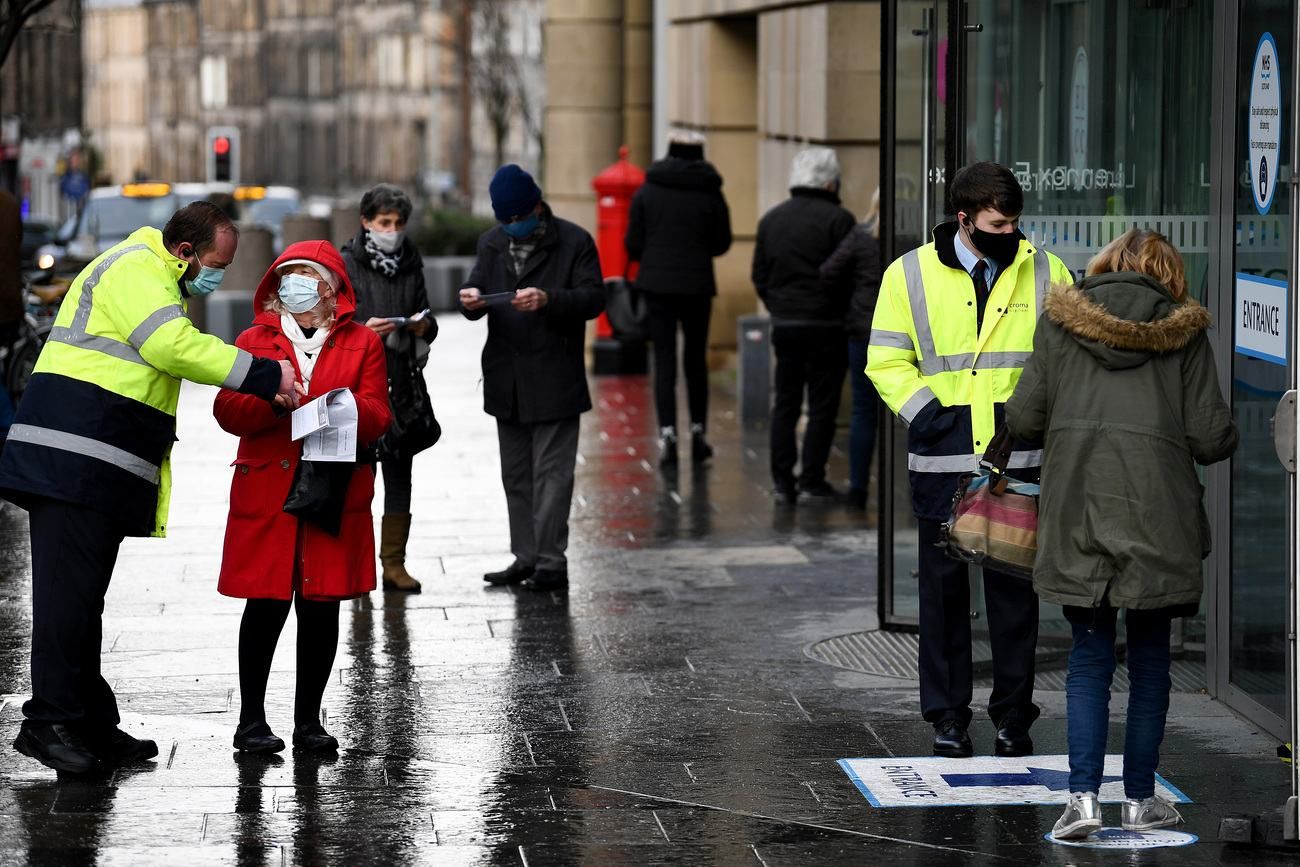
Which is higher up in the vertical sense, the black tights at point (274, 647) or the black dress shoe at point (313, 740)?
the black tights at point (274, 647)

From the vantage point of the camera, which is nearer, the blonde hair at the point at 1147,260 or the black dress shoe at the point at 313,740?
the blonde hair at the point at 1147,260

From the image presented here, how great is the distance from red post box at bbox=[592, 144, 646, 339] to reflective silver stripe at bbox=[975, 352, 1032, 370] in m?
13.3

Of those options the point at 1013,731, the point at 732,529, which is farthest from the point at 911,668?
the point at 732,529

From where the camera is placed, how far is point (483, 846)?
5.99 m

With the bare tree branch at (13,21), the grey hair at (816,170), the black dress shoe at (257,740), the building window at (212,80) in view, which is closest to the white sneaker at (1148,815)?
the black dress shoe at (257,740)

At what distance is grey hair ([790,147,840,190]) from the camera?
12.4 meters

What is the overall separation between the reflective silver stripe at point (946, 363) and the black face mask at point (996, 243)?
29 cm

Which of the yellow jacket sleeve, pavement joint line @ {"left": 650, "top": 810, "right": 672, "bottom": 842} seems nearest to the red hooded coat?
pavement joint line @ {"left": 650, "top": 810, "right": 672, "bottom": 842}

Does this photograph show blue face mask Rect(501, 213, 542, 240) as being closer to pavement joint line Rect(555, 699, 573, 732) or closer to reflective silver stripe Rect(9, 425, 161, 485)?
pavement joint line Rect(555, 699, 573, 732)

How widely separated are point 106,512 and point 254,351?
645 mm

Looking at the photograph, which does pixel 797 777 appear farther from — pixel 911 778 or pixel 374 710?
pixel 374 710

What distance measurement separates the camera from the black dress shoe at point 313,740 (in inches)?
275

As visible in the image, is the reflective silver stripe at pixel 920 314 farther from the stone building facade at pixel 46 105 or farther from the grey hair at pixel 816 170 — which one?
the stone building facade at pixel 46 105

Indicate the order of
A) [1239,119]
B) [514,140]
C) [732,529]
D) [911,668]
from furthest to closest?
[514,140]
[732,529]
[911,668]
[1239,119]
